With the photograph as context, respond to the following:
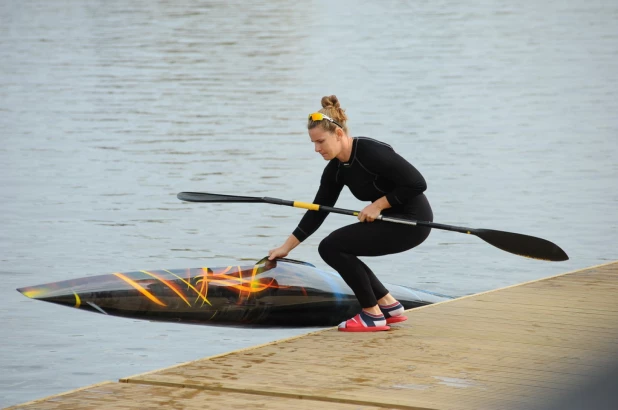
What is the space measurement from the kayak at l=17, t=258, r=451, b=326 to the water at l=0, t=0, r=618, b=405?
0.59 m

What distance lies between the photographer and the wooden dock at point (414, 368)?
6.65m

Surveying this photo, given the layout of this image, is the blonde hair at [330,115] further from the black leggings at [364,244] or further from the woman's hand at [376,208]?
the black leggings at [364,244]

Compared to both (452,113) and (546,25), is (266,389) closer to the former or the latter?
(452,113)

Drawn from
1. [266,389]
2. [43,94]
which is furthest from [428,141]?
[266,389]

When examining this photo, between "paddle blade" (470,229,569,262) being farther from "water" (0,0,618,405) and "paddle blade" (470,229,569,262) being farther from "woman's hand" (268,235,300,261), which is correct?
"water" (0,0,618,405)

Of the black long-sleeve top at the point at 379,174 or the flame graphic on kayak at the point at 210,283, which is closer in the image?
the black long-sleeve top at the point at 379,174

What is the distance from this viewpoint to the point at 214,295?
9.30 m

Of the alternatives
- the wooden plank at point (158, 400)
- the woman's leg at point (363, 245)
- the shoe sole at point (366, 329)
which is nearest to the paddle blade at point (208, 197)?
the woman's leg at point (363, 245)

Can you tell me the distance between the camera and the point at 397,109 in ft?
91.5

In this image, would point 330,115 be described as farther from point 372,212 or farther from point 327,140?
point 372,212

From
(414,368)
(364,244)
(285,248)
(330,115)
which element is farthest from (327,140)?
(414,368)

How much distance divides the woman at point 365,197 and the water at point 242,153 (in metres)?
1.92

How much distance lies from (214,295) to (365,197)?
5.27ft

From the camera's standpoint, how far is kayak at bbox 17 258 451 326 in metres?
9.20
